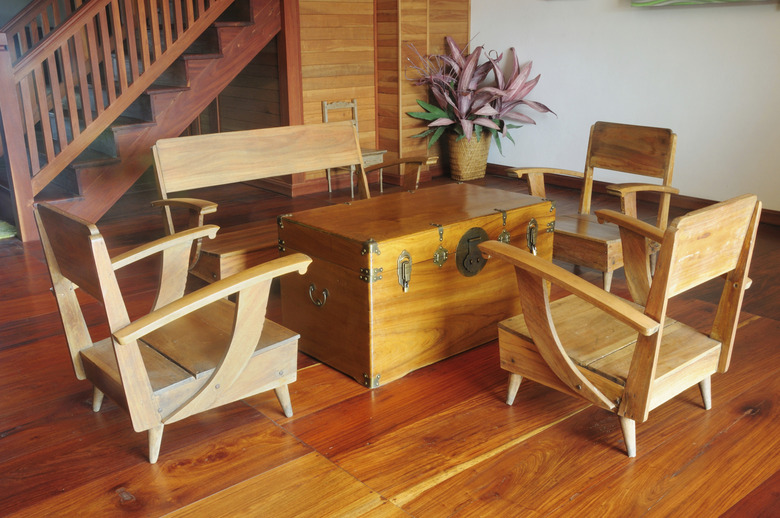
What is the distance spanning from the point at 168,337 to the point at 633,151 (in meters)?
2.47

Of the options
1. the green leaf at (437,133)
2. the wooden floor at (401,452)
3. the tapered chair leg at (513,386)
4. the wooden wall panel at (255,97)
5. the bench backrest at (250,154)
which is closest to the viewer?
the wooden floor at (401,452)

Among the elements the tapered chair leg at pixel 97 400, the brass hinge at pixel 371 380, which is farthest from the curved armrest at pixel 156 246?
the brass hinge at pixel 371 380

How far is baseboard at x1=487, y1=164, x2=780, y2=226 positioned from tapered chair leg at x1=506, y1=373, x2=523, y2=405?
294 centimetres

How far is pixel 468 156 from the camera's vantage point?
6164 millimetres

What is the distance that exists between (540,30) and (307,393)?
4454mm

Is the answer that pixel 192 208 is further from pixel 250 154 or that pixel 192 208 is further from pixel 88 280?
pixel 88 280

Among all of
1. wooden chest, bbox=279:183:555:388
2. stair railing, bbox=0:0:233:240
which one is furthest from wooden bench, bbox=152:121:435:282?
stair railing, bbox=0:0:233:240

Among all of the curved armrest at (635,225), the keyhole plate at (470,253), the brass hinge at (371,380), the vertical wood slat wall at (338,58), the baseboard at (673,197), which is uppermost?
the vertical wood slat wall at (338,58)

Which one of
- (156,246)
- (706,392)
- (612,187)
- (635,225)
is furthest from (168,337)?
(612,187)

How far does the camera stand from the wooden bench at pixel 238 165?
10.2 feet

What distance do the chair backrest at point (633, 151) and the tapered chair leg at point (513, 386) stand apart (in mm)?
1464

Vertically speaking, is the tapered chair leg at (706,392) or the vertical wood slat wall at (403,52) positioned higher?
the vertical wood slat wall at (403,52)

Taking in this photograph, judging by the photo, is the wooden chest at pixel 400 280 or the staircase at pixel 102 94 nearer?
the wooden chest at pixel 400 280

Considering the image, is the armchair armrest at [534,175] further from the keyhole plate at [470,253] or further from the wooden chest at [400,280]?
the keyhole plate at [470,253]
